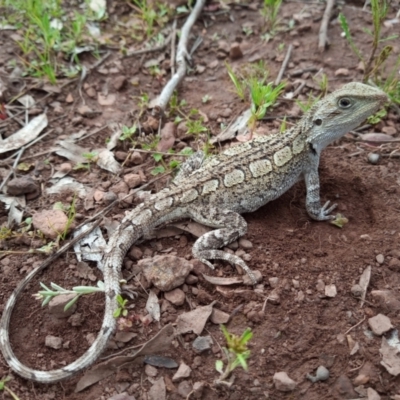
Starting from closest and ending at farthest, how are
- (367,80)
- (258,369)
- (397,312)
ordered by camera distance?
(258,369) → (397,312) → (367,80)

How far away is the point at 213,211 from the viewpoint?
16.1ft

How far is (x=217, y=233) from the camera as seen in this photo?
4770 mm

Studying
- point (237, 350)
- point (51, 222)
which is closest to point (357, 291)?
point (237, 350)

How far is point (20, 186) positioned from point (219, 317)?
2.75m

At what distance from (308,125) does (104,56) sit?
3.62m

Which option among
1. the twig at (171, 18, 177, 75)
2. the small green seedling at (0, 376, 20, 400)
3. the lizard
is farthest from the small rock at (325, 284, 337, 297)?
the twig at (171, 18, 177, 75)

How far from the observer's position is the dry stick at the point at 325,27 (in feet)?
23.1

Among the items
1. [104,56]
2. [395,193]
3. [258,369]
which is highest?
[104,56]

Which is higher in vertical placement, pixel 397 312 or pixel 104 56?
pixel 104 56

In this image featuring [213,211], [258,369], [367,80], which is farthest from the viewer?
[367,80]

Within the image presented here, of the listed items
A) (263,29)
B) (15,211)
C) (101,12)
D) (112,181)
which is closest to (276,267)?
(112,181)

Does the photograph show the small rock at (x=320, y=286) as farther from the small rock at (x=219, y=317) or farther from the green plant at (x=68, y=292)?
the green plant at (x=68, y=292)

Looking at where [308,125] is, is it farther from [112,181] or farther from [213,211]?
[112,181]

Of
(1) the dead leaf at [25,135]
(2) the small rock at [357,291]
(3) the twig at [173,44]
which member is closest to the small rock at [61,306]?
(1) the dead leaf at [25,135]
